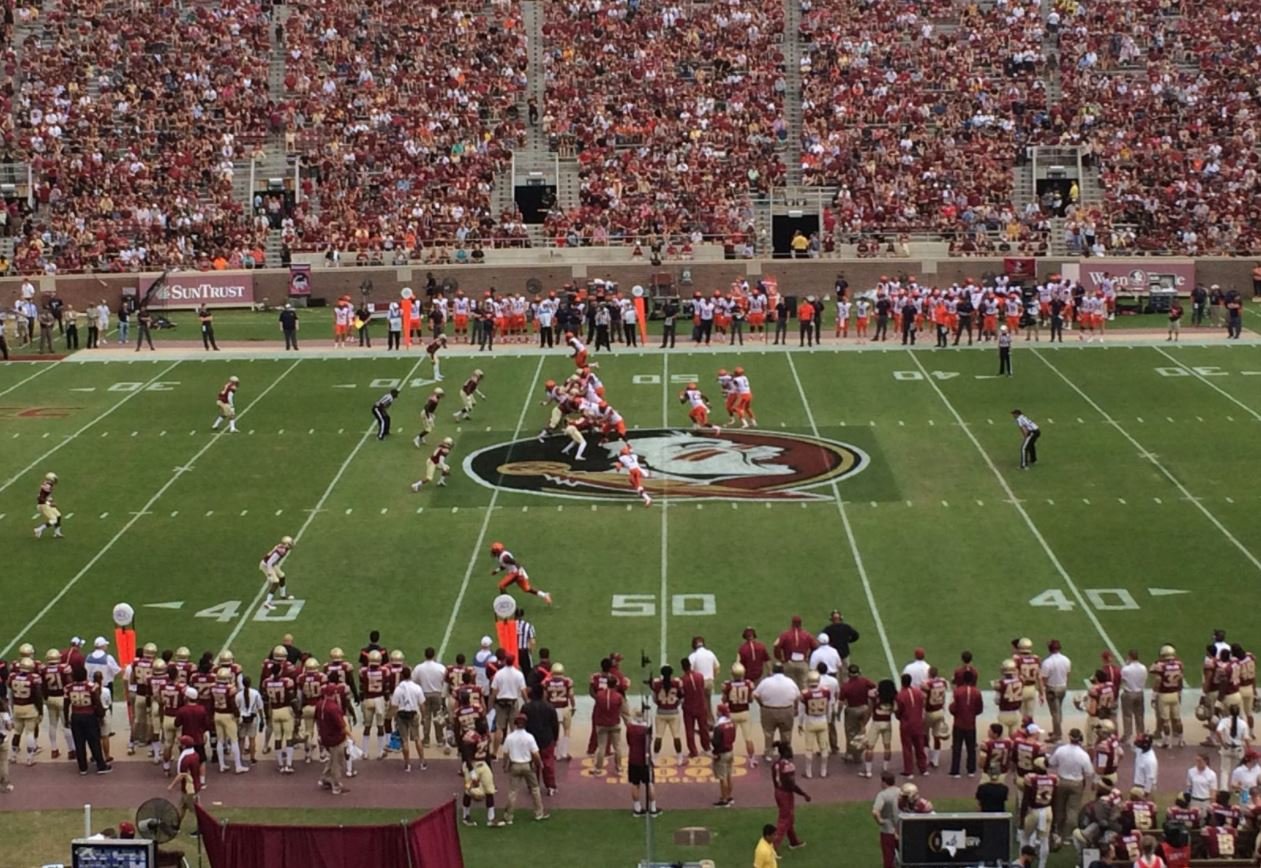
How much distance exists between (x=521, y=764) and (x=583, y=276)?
110 ft

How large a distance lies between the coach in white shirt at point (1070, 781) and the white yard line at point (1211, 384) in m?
19.6

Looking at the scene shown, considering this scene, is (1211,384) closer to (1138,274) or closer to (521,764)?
(1138,274)

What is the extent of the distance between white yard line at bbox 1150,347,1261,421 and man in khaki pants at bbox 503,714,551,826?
2118cm

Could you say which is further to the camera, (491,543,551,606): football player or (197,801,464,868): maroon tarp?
(491,543,551,606): football player

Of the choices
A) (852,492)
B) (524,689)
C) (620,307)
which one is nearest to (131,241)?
(620,307)

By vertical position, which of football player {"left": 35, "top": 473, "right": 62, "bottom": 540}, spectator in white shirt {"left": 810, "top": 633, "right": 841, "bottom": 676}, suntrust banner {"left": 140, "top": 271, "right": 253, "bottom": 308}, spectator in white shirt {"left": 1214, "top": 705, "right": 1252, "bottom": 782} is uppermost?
suntrust banner {"left": 140, "top": 271, "right": 253, "bottom": 308}

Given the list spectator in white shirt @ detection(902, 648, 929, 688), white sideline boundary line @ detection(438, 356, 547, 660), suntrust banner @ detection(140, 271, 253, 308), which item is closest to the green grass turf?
spectator in white shirt @ detection(902, 648, 929, 688)

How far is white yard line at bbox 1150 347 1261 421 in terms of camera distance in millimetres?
37844

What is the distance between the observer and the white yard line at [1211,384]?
37.8 metres

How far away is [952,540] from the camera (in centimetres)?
2977

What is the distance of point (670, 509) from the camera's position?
104 ft

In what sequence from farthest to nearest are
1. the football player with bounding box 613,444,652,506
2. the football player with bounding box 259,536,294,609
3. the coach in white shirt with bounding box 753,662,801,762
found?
1. the football player with bounding box 613,444,652,506
2. the football player with bounding box 259,536,294,609
3. the coach in white shirt with bounding box 753,662,801,762

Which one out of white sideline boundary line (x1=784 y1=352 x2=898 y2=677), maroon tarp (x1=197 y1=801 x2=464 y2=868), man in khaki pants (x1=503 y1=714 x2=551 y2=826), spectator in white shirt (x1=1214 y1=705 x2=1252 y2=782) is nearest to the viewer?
maroon tarp (x1=197 y1=801 x2=464 y2=868)

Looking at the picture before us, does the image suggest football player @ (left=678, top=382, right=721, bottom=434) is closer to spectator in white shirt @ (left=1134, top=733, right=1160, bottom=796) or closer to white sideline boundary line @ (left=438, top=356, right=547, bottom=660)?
white sideline boundary line @ (left=438, top=356, right=547, bottom=660)
